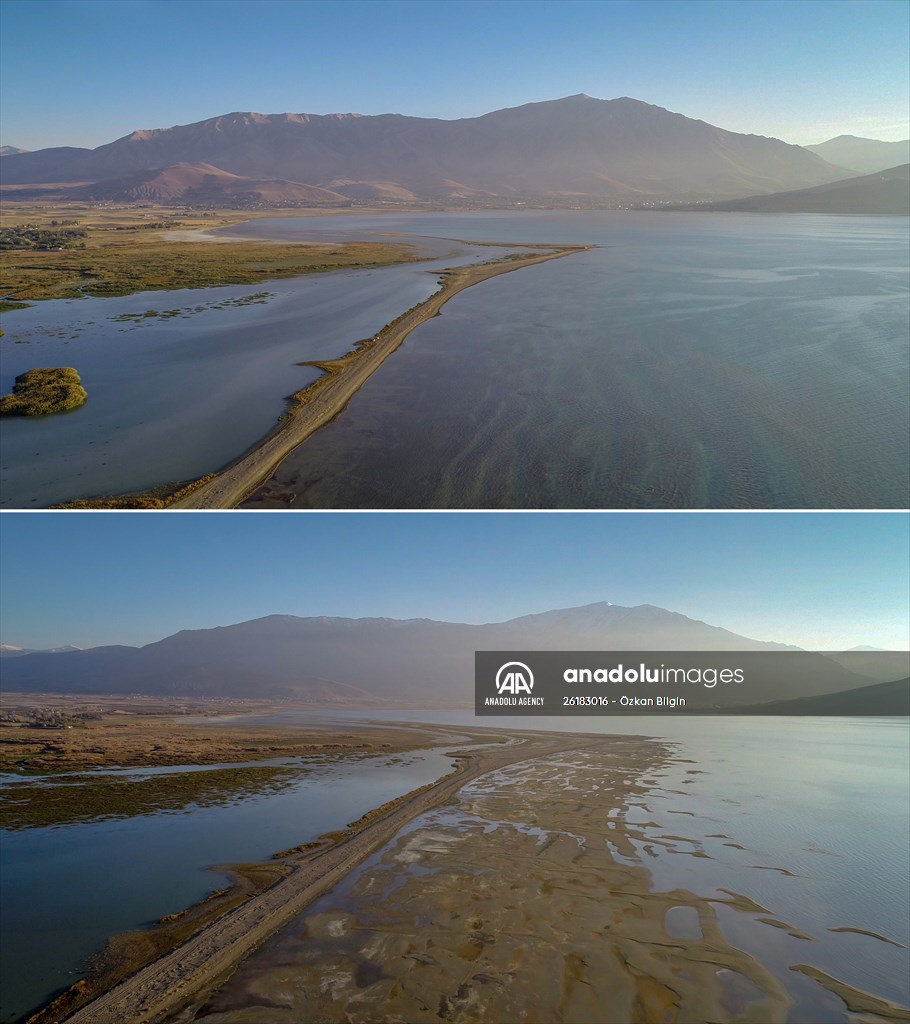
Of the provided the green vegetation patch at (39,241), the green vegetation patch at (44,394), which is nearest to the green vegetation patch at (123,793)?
the green vegetation patch at (44,394)

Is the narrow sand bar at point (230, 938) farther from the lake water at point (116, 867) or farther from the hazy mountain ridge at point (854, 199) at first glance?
the hazy mountain ridge at point (854, 199)

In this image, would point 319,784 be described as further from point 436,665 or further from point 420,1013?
point 436,665

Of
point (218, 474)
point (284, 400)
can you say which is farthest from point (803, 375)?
point (218, 474)

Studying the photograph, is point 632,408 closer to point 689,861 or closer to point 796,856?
point 796,856

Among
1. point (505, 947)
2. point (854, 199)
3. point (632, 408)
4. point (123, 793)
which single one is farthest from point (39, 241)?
point (854, 199)

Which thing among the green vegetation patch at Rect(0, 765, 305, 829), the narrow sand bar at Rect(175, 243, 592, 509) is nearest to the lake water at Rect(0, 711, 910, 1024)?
the green vegetation patch at Rect(0, 765, 305, 829)

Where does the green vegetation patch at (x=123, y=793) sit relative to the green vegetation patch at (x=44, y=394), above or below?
below

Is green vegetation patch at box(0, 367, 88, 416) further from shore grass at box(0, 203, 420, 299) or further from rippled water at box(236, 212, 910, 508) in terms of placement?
shore grass at box(0, 203, 420, 299)
